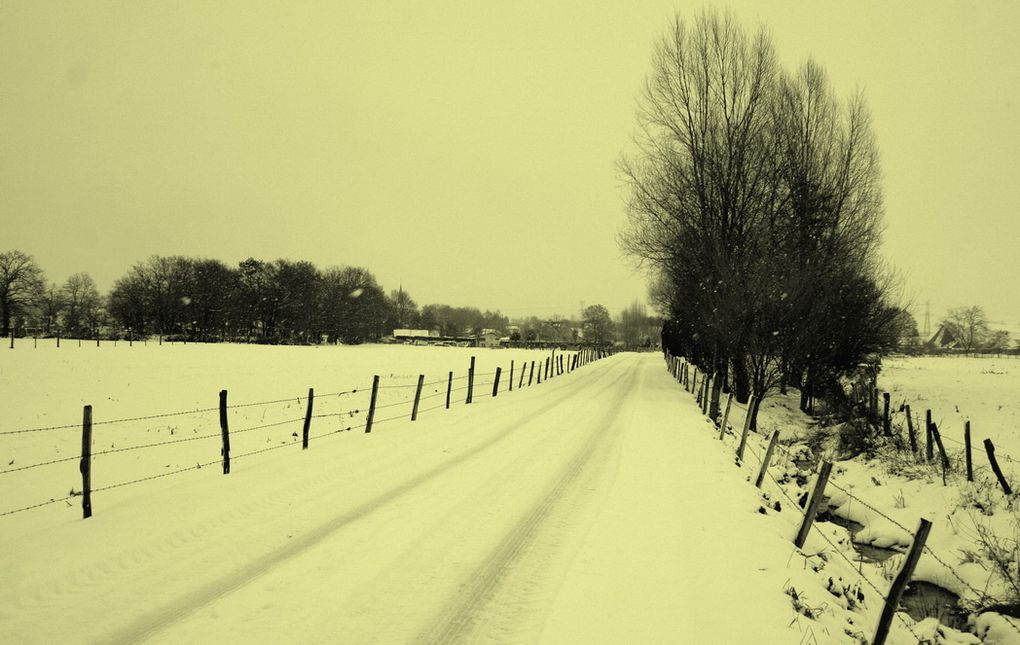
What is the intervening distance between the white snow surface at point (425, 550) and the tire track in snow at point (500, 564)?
0.02m

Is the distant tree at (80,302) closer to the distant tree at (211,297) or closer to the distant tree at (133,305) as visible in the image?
the distant tree at (133,305)

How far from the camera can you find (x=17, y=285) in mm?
75500

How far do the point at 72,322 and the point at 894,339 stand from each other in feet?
418

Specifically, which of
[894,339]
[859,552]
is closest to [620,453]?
[859,552]

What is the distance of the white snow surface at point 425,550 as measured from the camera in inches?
158

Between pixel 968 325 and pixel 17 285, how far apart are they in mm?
176814

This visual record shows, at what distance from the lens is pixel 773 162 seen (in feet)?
63.8

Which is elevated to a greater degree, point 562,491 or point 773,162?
point 773,162

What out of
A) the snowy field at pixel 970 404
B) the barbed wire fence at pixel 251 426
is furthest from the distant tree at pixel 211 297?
the snowy field at pixel 970 404

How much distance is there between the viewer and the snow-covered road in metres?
3.97

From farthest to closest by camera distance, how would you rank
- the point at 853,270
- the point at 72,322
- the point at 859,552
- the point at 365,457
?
the point at 72,322 → the point at 853,270 → the point at 365,457 → the point at 859,552

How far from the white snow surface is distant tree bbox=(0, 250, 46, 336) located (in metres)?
87.7

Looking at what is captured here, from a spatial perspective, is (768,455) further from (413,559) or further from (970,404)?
(970,404)

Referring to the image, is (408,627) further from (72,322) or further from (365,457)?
(72,322)
